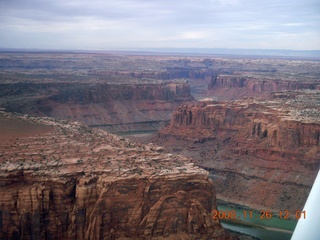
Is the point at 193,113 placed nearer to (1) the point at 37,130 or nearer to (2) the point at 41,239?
(1) the point at 37,130

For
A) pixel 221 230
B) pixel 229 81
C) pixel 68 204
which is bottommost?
pixel 229 81

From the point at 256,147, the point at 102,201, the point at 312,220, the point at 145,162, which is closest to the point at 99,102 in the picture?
the point at 256,147

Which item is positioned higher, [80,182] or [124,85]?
[80,182]

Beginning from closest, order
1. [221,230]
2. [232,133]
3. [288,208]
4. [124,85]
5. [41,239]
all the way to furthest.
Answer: [41,239] → [221,230] → [288,208] → [232,133] → [124,85]

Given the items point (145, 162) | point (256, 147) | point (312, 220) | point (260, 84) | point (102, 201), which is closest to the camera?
point (312, 220)

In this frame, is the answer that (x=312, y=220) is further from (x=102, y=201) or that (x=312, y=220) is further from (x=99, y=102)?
(x=99, y=102)

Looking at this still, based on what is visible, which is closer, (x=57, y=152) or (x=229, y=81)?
(x=57, y=152)

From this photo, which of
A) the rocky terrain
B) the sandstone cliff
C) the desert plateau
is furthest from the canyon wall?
the rocky terrain

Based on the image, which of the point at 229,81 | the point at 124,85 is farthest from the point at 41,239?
the point at 229,81
